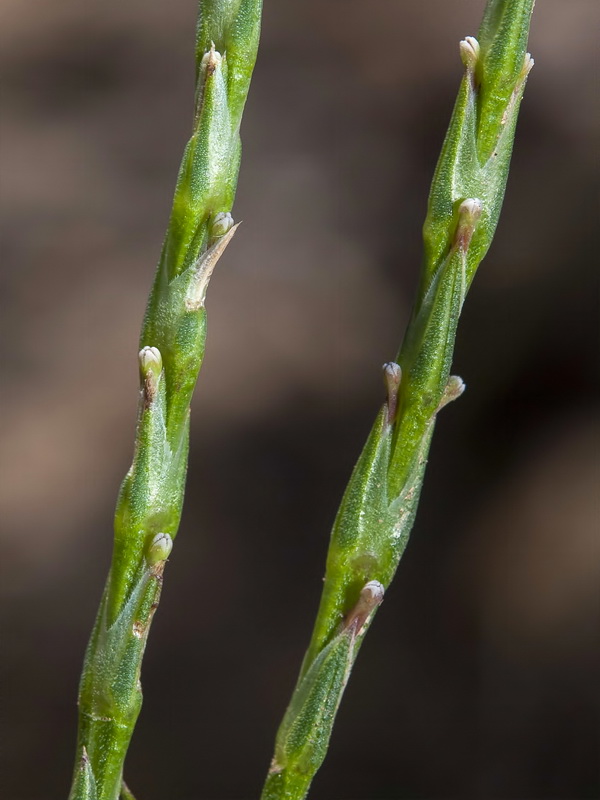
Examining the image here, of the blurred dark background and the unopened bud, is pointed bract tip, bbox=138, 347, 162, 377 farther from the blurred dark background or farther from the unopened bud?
the blurred dark background

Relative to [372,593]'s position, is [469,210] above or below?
above

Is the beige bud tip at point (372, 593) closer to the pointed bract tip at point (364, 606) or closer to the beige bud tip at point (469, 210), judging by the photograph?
the pointed bract tip at point (364, 606)

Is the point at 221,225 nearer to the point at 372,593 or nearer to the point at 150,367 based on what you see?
the point at 150,367

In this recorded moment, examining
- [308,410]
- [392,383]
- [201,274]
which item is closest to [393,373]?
[392,383]

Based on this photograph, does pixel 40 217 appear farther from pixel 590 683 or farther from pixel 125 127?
pixel 590 683

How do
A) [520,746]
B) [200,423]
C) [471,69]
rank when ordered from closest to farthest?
[471,69], [520,746], [200,423]

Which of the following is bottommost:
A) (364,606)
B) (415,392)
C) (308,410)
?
(364,606)

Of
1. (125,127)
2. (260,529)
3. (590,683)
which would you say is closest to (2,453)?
(260,529)
